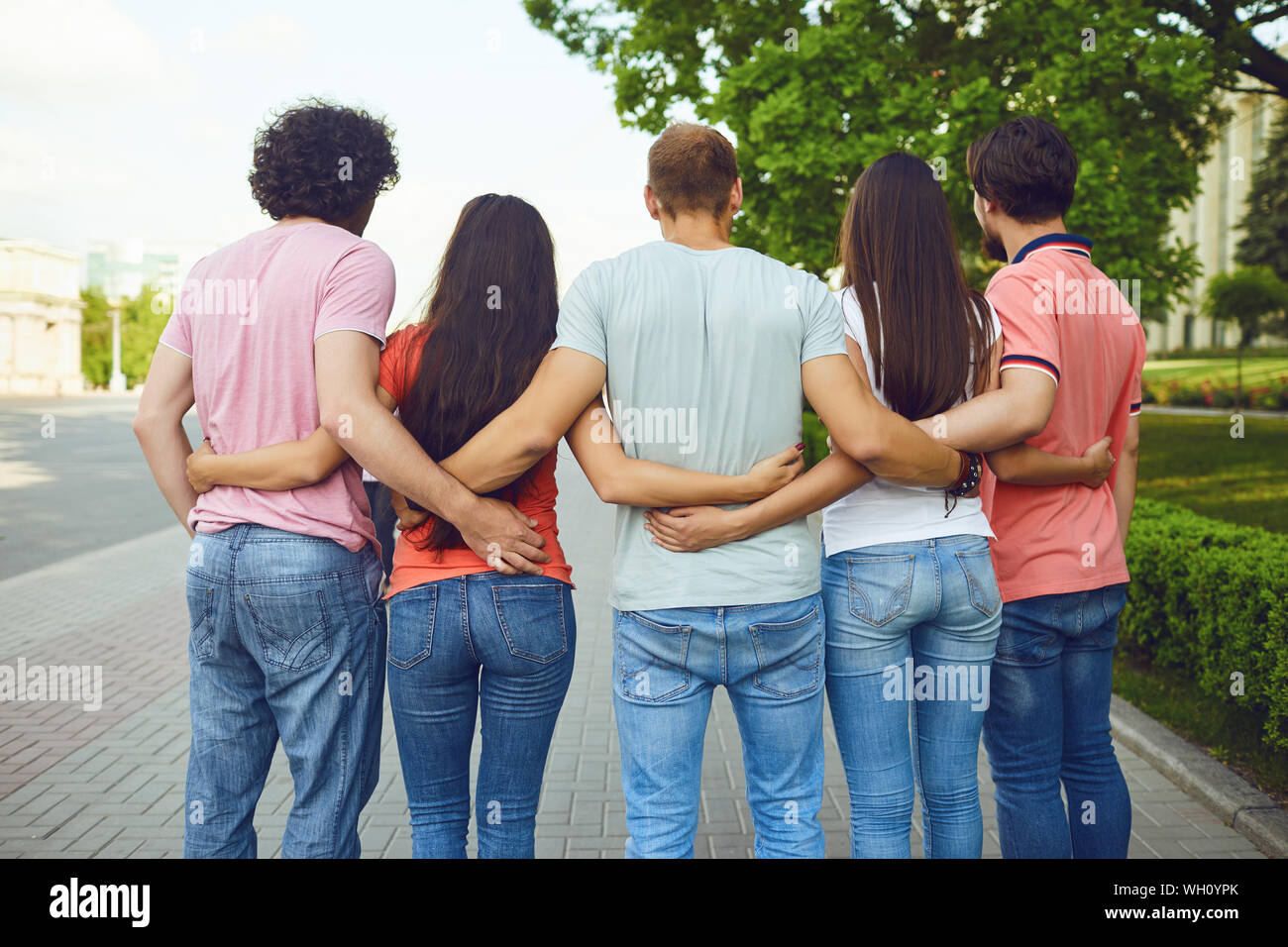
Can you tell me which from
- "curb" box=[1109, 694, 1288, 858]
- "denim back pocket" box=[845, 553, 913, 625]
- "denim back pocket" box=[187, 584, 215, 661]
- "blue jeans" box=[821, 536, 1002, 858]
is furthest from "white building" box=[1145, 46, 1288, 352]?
"denim back pocket" box=[187, 584, 215, 661]

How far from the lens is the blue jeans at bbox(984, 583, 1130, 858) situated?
2518 mm

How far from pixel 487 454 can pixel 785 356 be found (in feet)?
2.22

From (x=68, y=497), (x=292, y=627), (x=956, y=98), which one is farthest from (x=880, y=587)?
(x=68, y=497)

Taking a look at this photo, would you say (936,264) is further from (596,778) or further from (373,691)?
(596,778)

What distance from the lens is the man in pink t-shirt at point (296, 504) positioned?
2.21 metres

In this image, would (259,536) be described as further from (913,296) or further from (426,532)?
(913,296)

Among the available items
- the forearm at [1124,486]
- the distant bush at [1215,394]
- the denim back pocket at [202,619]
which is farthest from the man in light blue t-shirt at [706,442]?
the distant bush at [1215,394]

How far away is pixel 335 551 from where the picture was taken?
228 centimetres

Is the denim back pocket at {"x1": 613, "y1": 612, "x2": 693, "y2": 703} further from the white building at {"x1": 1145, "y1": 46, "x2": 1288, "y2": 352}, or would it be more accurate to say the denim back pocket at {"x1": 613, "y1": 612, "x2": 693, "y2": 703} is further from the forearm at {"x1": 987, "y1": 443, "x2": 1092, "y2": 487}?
the white building at {"x1": 1145, "y1": 46, "x2": 1288, "y2": 352}

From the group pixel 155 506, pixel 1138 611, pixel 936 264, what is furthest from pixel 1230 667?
pixel 155 506

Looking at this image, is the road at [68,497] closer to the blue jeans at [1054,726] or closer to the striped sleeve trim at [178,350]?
the striped sleeve trim at [178,350]

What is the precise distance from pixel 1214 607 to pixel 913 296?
3200mm

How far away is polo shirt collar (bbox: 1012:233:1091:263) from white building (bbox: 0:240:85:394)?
77930 millimetres

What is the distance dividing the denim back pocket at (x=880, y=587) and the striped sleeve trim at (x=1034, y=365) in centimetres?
53
